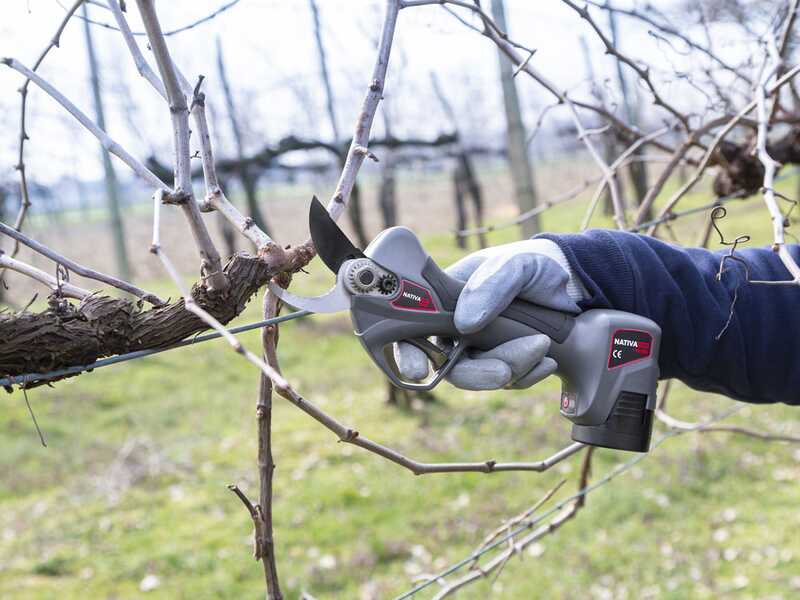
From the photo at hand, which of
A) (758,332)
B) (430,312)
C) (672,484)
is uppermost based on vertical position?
(430,312)

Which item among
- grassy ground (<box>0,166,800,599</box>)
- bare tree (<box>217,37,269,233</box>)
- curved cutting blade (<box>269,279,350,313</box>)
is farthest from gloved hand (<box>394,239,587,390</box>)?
bare tree (<box>217,37,269,233</box>)

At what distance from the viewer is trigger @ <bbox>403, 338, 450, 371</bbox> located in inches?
45.0

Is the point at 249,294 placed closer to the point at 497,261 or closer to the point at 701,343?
the point at 497,261

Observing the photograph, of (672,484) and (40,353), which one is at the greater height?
(40,353)

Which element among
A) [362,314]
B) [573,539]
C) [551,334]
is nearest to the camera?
[362,314]

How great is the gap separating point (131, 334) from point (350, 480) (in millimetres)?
3831

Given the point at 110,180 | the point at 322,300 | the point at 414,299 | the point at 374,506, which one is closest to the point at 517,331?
the point at 414,299

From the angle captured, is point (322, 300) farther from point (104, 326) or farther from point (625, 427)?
point (625, 427)

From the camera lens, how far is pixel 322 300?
3.49ft

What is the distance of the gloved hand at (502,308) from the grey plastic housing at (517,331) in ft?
0.06

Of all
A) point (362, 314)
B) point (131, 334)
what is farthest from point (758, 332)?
point (131, 334)

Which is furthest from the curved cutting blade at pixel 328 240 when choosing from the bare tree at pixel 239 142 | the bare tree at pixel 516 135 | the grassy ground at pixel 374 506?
the bare tree at pixel 239 142

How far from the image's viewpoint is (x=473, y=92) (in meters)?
16.3

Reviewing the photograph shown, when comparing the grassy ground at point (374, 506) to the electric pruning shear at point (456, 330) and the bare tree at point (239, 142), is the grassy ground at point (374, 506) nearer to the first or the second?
the electric pruning shear at point (456, 330)
